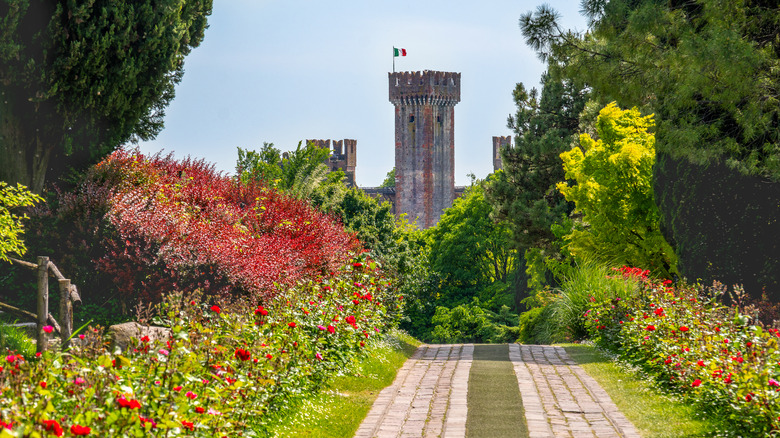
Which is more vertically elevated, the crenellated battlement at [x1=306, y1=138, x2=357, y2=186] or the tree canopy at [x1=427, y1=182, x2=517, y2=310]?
the crenellated battlement at [x1=306, y1=138, x2=357, y2=186]

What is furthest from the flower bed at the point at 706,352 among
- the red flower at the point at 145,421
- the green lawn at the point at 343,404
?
the red flower at the point at 145,421

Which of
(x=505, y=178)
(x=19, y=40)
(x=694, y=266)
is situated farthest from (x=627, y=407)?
(x=505, y=178)

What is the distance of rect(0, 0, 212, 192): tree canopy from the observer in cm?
1344

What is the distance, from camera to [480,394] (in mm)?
9430

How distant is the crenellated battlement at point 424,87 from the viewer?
71750 millimetres

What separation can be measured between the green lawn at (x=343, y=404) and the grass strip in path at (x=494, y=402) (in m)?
1.10

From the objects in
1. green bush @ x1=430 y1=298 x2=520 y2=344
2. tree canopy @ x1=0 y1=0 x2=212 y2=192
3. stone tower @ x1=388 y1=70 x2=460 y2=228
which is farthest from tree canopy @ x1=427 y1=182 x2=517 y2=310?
tree canopy @ x1=0 y1=0 x2=212 y2=192

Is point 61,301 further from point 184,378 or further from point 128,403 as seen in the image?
point 128,403

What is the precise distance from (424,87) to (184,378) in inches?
2662

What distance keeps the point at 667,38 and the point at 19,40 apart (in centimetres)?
1029

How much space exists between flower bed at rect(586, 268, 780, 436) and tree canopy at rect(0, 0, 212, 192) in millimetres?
9218

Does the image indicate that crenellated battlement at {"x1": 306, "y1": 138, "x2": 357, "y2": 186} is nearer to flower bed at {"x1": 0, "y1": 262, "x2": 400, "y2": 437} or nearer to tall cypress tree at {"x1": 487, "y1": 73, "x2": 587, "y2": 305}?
tall cypress tree at {"x1": 487, "y1": 73, "x2": 587, "y2": 305}

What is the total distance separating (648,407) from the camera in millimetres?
8586

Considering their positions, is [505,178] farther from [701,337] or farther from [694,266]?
[701,337]
